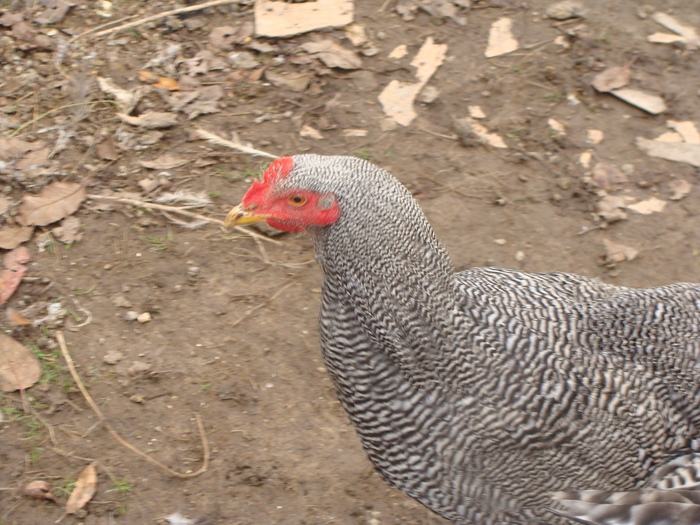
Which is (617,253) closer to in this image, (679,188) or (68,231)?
(679,188)

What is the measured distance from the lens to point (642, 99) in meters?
5.63

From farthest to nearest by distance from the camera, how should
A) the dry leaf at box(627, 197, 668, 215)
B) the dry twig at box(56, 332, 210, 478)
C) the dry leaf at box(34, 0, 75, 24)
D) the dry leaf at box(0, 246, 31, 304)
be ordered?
the dry leaf at box(34, 0, 75, 24)
the dry leaf at box(627, 197, 668, 215)
the dry leaf at box(0, 246, 31, 304)
the dry twig at box(56, 332, 210, 478)

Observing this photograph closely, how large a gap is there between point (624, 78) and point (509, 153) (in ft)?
4.23

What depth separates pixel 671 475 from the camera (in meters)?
3.01

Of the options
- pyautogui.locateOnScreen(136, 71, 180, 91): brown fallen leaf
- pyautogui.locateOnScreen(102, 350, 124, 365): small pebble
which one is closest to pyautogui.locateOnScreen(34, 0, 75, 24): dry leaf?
pyautogui.locateOnScreen(136, 71, 180, 91): brown fallen leaf

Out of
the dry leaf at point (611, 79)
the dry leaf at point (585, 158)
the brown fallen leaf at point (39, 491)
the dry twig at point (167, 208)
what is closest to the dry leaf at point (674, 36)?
the dry leaf at point (611, 79)

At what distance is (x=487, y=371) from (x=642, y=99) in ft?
12.2

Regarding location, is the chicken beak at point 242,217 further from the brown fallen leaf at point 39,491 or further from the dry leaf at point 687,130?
the dry leaf at point 687,130

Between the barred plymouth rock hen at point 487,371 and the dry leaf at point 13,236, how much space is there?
2292 mm

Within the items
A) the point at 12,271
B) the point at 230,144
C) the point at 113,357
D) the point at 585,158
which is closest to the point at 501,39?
the point at 585,158

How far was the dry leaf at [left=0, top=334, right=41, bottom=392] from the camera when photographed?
13.1ft

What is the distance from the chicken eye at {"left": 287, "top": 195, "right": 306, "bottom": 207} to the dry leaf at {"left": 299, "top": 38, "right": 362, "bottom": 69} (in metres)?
3.20

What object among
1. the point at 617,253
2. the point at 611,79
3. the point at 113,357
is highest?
the point at 611,79

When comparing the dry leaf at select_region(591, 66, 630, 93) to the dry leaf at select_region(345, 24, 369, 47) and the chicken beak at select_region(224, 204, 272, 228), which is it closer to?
the dry leaf at select_region(345, 24, 369, 47)
